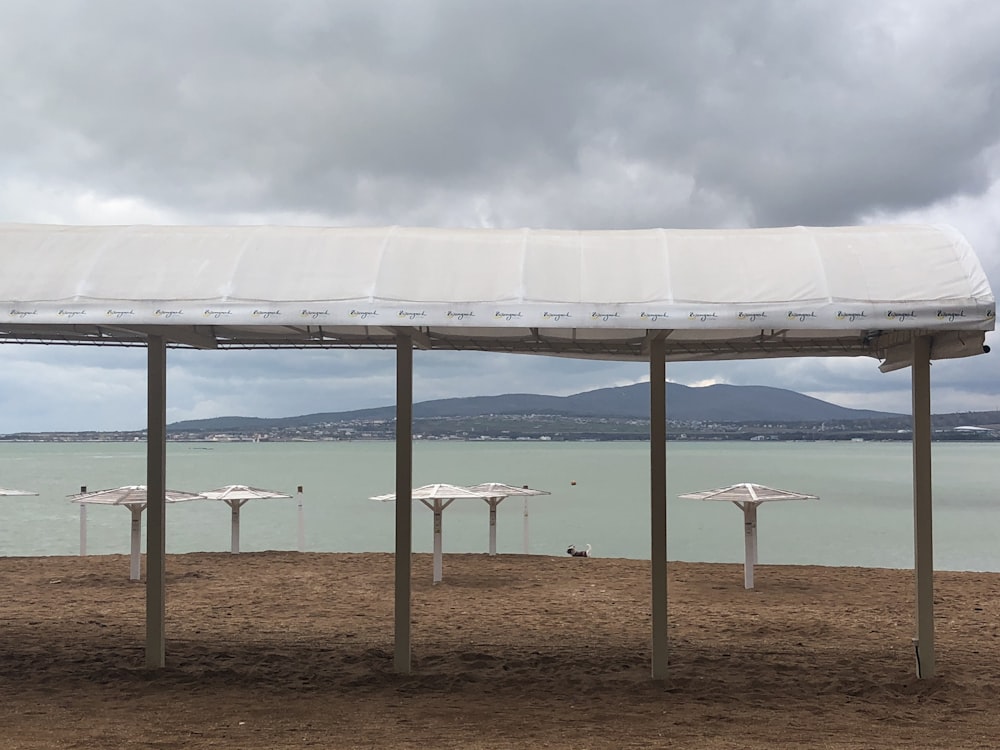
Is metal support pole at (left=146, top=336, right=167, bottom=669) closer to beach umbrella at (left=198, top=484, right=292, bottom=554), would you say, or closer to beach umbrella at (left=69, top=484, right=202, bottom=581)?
beach umbrella at (left=69, top=484, right=202, bottom=581)

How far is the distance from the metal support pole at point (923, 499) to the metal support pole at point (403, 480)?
3.90 metres

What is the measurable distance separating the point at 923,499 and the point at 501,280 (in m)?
3.66

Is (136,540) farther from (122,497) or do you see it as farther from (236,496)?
(236,496)

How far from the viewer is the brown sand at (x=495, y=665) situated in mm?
6133

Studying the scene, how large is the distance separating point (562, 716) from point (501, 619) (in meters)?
3.88

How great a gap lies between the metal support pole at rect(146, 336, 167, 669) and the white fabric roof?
326 mm

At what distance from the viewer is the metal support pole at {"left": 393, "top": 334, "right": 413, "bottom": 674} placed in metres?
7.46

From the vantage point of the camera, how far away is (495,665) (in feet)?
26.6

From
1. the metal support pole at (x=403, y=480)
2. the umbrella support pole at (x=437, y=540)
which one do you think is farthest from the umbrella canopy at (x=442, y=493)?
the metal support pole at (x=403, y=480)

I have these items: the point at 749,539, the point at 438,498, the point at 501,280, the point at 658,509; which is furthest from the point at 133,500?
the point at 749,539

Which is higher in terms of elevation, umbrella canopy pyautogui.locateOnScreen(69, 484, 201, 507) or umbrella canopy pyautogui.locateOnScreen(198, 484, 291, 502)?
umbrella canopy pyautogui.locateOnScreen(69, 484, 201, 507)

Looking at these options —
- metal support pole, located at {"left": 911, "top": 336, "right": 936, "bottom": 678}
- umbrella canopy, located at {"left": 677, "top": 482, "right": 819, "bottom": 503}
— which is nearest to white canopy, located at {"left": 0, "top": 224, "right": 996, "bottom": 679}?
metal support pole, located at {"left": 911, "top": 336, "right": 936, "bottom": 678}

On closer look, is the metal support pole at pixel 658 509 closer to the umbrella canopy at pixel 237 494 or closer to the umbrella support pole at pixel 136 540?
the umbrella support pole at pixel 136 540

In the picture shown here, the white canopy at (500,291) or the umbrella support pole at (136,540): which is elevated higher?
the white canopy at (500,291)
